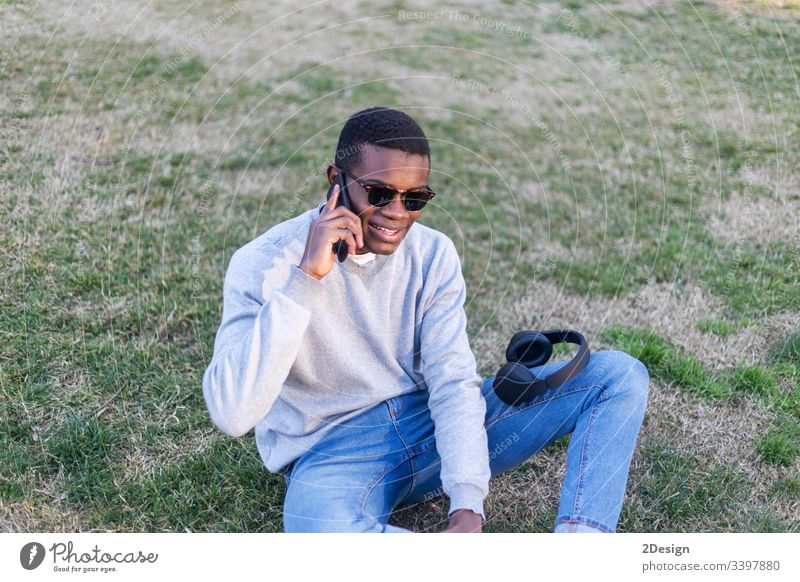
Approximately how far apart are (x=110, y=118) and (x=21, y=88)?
112 centimetres

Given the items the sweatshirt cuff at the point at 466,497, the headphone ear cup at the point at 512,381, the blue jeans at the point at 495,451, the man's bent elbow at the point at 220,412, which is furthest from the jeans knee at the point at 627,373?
the man's bent elbow at the point at 220,412

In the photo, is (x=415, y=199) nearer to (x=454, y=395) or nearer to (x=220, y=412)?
(x=454, y=395)

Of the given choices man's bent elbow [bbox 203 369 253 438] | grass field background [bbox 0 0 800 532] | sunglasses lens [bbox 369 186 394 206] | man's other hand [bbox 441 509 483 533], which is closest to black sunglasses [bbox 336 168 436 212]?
sunglasses lens [bbox 369 186 394 206]

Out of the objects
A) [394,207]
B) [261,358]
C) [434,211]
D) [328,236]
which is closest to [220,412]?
[261,358]

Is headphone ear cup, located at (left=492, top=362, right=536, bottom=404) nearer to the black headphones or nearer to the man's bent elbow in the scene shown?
the black headphones

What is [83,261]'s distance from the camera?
5148 mm

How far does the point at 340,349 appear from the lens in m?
3.11

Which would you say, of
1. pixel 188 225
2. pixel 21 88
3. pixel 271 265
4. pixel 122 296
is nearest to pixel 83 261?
pixel 122 296

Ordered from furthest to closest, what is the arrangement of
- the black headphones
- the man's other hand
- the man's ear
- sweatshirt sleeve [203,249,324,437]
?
the black headphones, the man's ear, the man's other hand, sweatshirt sleeve [203,249,324,437]

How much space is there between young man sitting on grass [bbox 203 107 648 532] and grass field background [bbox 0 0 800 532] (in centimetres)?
60

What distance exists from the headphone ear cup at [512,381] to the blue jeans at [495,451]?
8 cm

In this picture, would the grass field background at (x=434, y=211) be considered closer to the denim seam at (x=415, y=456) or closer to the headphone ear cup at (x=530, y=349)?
the denim seam at (x=415, y=456)

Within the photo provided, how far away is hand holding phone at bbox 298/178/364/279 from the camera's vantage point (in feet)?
9.27

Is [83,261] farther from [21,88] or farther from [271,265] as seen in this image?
[21,88]
